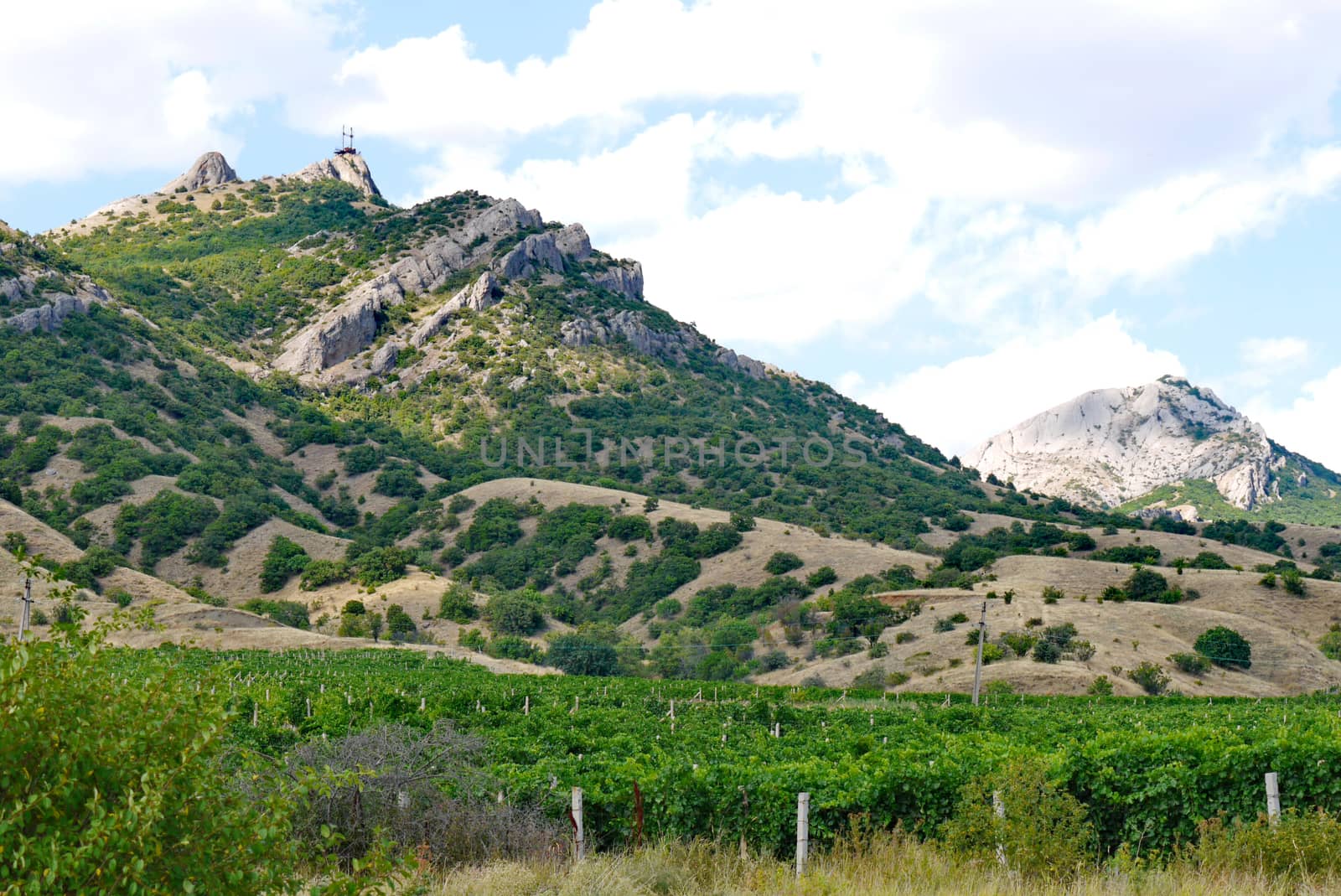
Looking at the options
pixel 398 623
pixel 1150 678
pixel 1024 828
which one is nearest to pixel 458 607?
pixel 398 623

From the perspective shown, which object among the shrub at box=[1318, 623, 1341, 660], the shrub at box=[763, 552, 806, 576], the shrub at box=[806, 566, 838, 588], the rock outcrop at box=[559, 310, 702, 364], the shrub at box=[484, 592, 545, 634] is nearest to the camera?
the shrub at box=[1318, 623, 1341, 660]

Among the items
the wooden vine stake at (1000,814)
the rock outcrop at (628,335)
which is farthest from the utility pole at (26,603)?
the rock outcrop at (628,335)

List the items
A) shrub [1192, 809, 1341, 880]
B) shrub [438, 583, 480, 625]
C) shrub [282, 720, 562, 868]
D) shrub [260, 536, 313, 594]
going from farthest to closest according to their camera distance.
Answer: shrub [260, 536, 313, 594] → shrub [438, 583, 480, 625] → shrub [282, 720, 562, 868] → shrub [1192, 809, 1341, 880]

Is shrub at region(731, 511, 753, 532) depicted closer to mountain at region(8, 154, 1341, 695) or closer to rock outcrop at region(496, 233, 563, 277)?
mountain at region(8, 154, 1341, 695)

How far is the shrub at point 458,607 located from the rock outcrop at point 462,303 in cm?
6955

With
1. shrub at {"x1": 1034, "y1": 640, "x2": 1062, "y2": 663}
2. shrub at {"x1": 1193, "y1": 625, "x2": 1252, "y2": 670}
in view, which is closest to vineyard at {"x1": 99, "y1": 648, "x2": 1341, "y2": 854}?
shrub at {"x1": 1034, "y1": 640, "x2": 1062, "y2": 663}

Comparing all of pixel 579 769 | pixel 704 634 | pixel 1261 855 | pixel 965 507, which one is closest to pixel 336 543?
pixel 704 634

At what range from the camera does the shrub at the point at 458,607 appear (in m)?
82.6

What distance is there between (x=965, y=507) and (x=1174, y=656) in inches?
2424

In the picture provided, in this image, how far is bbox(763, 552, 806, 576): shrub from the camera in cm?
8829

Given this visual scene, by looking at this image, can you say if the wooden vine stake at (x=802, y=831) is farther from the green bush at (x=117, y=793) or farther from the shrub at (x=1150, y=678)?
the shrub at (x=1150, y=678)

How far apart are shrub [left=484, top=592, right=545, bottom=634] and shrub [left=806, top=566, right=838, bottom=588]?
840 inches

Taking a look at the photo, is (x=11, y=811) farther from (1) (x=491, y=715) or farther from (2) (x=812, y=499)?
(2) (x=812, y=499)

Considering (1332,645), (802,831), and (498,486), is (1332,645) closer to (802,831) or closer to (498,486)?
(802,831)
